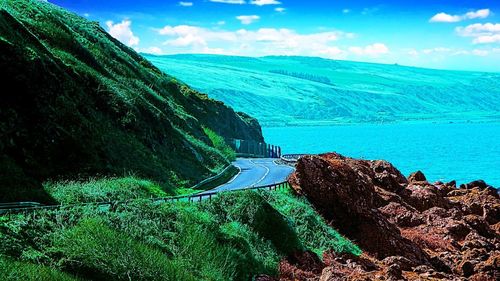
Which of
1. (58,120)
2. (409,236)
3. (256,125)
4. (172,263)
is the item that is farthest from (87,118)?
(256,125)

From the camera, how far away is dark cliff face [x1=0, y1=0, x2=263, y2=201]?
34.5m

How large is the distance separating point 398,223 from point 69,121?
68.7ft

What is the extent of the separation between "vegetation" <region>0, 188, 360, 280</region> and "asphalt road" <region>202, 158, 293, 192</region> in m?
20.2

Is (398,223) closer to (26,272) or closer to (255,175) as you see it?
(26,272)

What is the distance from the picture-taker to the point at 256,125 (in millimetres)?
135250

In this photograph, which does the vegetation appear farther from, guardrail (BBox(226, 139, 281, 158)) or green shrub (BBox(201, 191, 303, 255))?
guardrail (BBox(226, 139, 281, 158))

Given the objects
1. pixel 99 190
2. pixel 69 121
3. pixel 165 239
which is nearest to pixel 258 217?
pixel 165 239

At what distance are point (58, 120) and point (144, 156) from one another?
1004cm

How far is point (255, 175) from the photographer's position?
213 feet

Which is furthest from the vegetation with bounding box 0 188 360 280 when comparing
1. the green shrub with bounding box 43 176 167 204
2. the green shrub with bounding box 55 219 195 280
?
the green shrub with bounding box 43 176 167 204

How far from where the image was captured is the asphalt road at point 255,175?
179 feet

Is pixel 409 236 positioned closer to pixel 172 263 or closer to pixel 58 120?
pixel 172 263

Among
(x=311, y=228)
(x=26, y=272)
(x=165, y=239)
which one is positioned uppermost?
(x=26, y=272)

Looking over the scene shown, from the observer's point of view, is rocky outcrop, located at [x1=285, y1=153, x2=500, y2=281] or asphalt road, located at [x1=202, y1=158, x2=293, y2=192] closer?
rocky outcrop, located at [x1=285, y1=153, x2=500, y2=281]
